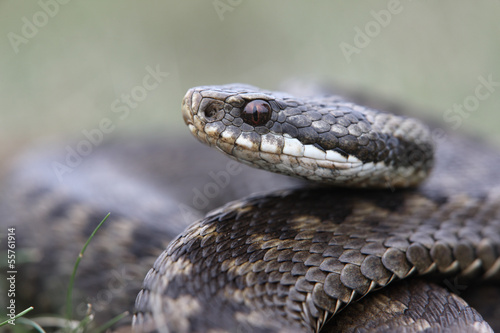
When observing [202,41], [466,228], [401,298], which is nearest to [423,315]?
[401,298]

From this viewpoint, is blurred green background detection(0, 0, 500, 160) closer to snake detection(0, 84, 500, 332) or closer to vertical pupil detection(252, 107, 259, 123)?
snake detection(0, 84, 500, 332)

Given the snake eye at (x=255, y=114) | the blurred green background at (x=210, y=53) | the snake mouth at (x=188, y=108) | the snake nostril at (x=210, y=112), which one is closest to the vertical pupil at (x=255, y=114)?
the snake eye at (x=255, y=114)

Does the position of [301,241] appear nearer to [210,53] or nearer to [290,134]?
[290,134]

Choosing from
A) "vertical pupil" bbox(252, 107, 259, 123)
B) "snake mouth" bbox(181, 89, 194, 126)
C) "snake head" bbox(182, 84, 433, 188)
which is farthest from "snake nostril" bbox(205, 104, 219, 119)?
"vertical pupil" bbox(252, 107, 259, 123)

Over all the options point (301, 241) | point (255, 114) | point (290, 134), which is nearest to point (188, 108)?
point (255, 114)

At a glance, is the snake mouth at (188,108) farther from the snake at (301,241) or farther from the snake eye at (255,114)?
the snake eye at (255,114)

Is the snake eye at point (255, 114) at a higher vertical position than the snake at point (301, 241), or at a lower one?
higher
